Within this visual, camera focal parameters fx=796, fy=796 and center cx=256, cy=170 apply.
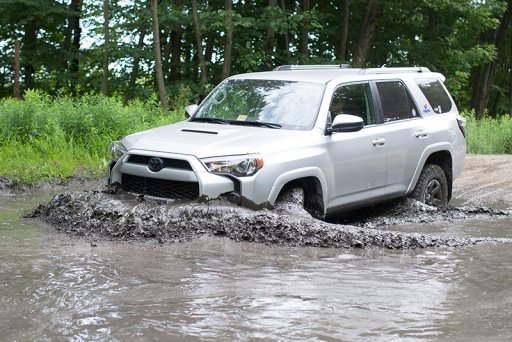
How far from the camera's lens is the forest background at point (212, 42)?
25172mm

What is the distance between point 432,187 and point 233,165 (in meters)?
3.53

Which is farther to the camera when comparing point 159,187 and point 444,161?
point 444,161

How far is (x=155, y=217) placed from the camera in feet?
23.8

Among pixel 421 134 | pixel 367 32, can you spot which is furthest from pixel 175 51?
pixel 421 134

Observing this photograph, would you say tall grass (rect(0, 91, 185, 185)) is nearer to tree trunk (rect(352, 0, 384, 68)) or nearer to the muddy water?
the muddy water

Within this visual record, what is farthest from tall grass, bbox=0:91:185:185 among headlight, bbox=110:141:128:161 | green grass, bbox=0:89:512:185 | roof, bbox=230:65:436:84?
roof, bbox=230:65:436:84

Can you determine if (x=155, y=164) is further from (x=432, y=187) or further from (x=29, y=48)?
(x=29, y=48)

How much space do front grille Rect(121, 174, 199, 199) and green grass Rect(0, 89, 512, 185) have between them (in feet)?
14.3

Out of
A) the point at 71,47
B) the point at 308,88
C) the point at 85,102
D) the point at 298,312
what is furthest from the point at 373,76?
the point at 71,47

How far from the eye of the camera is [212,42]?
2892 cm

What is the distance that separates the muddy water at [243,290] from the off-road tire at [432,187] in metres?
1.81

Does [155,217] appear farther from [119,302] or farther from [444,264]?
[444,264]

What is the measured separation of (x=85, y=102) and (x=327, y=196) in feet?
29.1

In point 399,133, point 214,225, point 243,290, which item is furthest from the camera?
point 399,133
